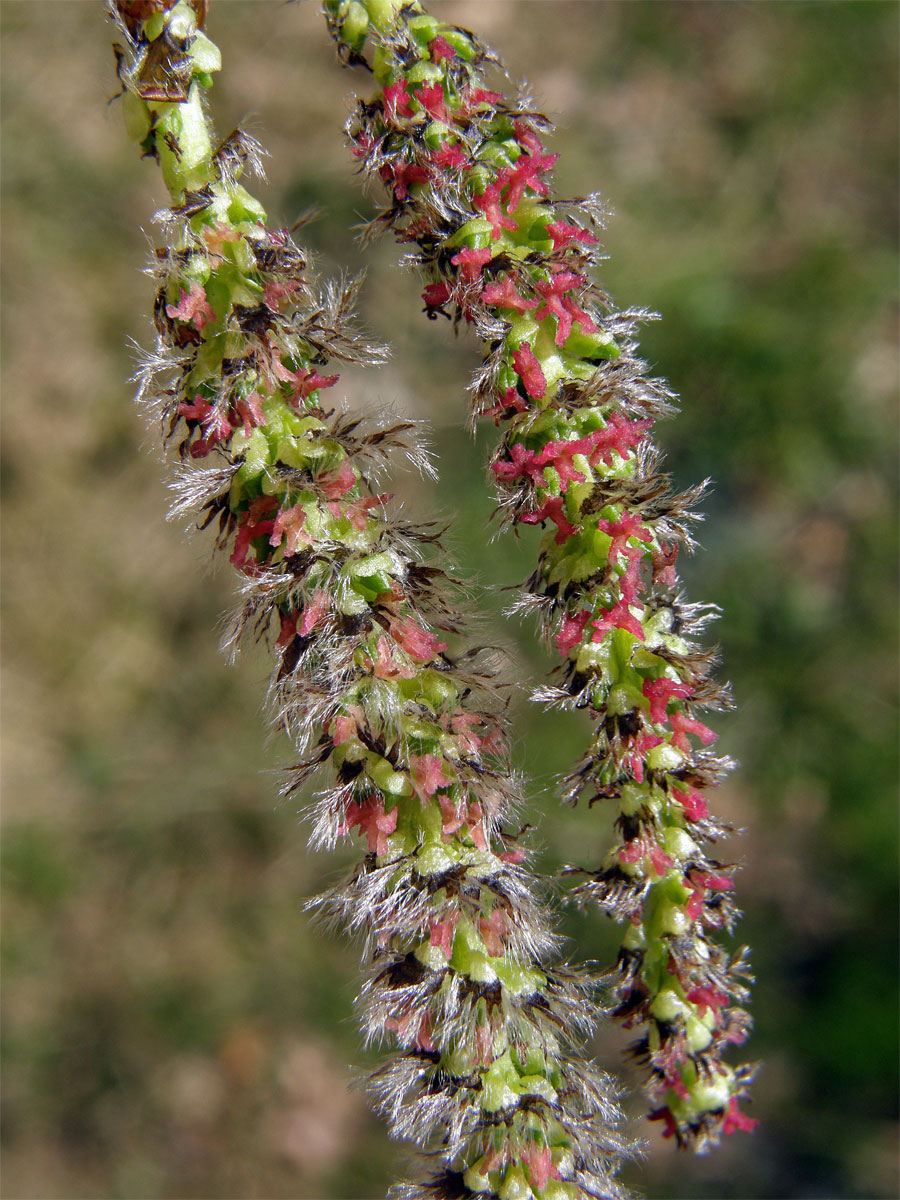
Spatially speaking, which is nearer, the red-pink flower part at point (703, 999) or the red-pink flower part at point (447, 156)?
the red-pink flower part at point (447, 156)

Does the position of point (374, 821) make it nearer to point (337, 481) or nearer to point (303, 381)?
point (337, 481)

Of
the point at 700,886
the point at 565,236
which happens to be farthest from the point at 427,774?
the point at 565,236

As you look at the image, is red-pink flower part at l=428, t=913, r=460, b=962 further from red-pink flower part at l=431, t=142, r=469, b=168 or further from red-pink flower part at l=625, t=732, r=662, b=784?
red-pink flower part at l=431, t=142, r=469, b=168

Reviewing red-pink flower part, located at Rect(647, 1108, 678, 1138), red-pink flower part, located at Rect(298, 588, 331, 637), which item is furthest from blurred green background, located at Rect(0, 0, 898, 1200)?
red-pink flower part, located at Rect(298, 588, 331, 637)

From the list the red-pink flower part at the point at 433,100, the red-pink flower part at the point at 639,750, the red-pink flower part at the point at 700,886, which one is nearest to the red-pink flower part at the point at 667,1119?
the red-pink flower part at the point at 700,886

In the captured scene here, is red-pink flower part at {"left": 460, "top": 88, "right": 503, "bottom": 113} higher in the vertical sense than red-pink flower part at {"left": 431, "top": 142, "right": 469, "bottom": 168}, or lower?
higher

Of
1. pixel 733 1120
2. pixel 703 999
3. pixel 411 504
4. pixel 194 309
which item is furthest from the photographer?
pixel 411 504

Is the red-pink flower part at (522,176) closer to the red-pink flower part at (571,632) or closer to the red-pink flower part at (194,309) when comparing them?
the red-pink flower part at (194,309)
